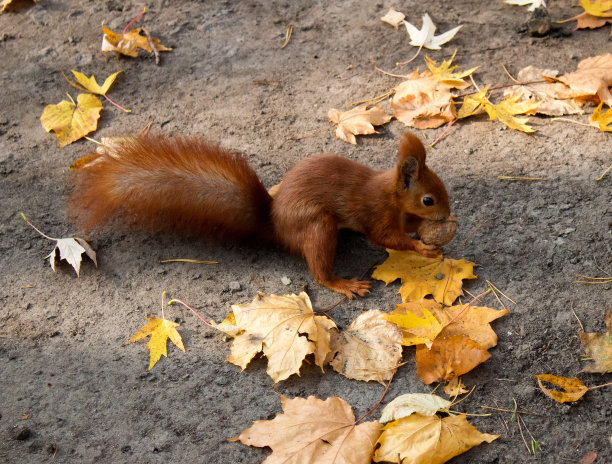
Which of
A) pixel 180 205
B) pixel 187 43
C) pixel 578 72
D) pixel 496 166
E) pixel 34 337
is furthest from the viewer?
→ pixel 187 43

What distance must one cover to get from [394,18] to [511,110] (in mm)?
970

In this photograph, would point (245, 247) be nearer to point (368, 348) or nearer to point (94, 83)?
point (368, 348)

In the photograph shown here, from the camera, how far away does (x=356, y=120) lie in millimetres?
2816

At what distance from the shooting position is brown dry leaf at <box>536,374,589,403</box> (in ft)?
5.73

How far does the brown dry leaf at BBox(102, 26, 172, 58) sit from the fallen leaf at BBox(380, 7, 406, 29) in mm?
1136

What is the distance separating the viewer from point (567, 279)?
6.88ft

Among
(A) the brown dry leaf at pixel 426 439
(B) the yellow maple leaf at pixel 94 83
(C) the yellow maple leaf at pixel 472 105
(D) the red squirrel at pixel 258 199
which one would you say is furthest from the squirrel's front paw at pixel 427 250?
(B) the yellow maple leaf at pixel 94 83

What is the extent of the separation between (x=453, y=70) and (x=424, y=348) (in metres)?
1.60

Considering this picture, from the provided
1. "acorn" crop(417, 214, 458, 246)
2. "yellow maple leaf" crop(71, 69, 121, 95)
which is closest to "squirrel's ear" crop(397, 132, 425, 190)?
"acorn" crop(417, 214, 458, 246)

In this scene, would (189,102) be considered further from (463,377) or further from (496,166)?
(463,377)

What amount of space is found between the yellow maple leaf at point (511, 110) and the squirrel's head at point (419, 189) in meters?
0.72

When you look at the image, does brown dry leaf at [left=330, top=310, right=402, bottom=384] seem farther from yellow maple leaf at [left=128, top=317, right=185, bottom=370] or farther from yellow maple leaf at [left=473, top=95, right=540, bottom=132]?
yellow maple leaf at [left=473, top=95, right=540, bottom=132]

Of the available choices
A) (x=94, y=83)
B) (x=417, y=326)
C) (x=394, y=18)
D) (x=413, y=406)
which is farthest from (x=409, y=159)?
(x=94, y=83)

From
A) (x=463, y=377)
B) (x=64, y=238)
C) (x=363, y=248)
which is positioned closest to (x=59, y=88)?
(x=64, y=238)
